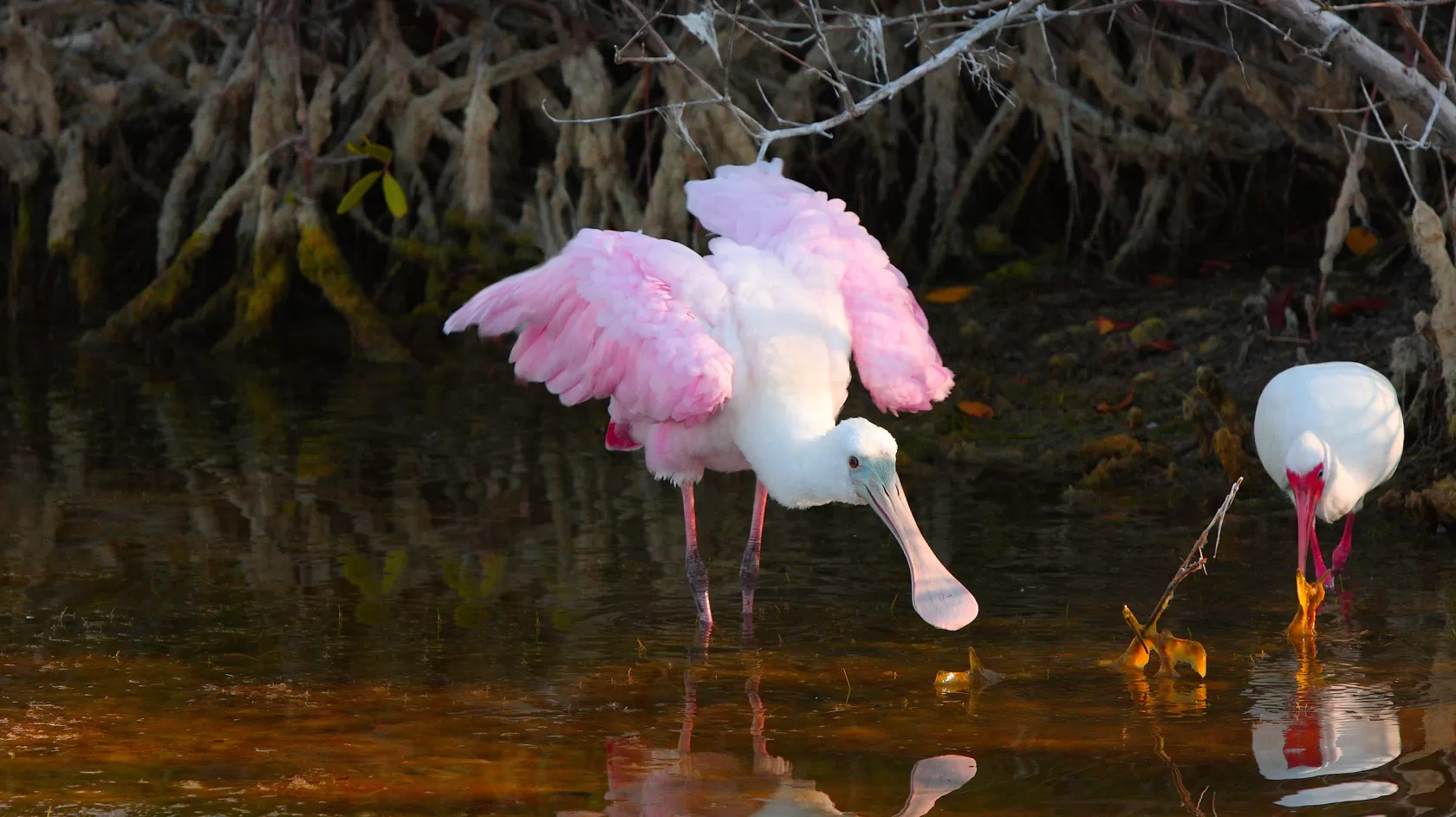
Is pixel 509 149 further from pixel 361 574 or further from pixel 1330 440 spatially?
pixel 1330 440

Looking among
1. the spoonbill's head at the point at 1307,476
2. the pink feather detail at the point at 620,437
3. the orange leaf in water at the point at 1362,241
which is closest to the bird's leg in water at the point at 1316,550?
the spoonbill's head at the point at 1307,476

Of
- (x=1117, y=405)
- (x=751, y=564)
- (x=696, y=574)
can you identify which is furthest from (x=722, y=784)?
(x=1117, y=405)

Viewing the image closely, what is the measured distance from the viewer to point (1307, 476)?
528 cm

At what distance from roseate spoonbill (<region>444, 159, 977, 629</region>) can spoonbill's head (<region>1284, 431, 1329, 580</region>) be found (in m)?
0.96

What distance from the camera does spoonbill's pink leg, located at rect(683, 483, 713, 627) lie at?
4.98 meters

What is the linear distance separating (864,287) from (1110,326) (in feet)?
10.7

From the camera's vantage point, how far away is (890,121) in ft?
33.4

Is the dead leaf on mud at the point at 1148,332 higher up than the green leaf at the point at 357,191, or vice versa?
the green leaf at the point at 357,191

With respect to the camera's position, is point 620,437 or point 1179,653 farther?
Result: point 620,437

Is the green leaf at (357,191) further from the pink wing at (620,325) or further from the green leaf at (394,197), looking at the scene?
the pink wing at (620,325)

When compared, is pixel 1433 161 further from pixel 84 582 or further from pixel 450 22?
pixel 84 582

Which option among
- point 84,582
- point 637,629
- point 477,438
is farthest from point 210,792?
Result: point 477,438

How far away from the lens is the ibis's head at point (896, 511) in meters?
4.53

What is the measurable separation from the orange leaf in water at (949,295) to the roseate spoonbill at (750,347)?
369cm
